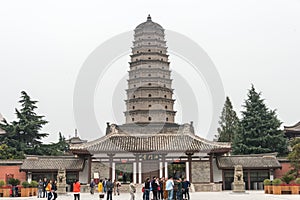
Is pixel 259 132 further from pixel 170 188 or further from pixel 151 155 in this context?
pixel 170 188

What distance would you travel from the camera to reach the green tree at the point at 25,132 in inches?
1604

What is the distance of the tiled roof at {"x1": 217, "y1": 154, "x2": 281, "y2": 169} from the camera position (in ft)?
104

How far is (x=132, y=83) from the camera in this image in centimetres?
4303

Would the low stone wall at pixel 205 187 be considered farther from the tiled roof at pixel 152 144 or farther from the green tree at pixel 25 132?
the green tree at pixel 25 132

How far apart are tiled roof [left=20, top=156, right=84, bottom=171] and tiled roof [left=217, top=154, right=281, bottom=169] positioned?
11924 millimetres

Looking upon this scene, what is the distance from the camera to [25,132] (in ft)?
136

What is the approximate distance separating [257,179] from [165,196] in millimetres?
17004

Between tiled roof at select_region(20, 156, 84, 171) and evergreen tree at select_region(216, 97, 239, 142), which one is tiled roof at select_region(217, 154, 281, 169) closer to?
tiled roof at select_region(20, 156, 84, 171)

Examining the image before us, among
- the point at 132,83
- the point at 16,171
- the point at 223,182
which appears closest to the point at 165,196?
the point at 223,182

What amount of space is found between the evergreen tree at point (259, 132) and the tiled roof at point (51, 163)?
17258mm

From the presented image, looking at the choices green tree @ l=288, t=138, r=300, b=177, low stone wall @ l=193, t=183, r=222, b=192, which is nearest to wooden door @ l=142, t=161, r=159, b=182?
low stone wall @ l=193, t=183, r=222, b=192

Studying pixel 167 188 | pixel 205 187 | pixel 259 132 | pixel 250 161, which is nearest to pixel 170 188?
pixel 167 188

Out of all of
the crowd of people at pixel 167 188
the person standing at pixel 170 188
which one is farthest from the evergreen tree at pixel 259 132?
the person standing at pixel 170 188

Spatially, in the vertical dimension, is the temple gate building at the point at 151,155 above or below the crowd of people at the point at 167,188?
above
